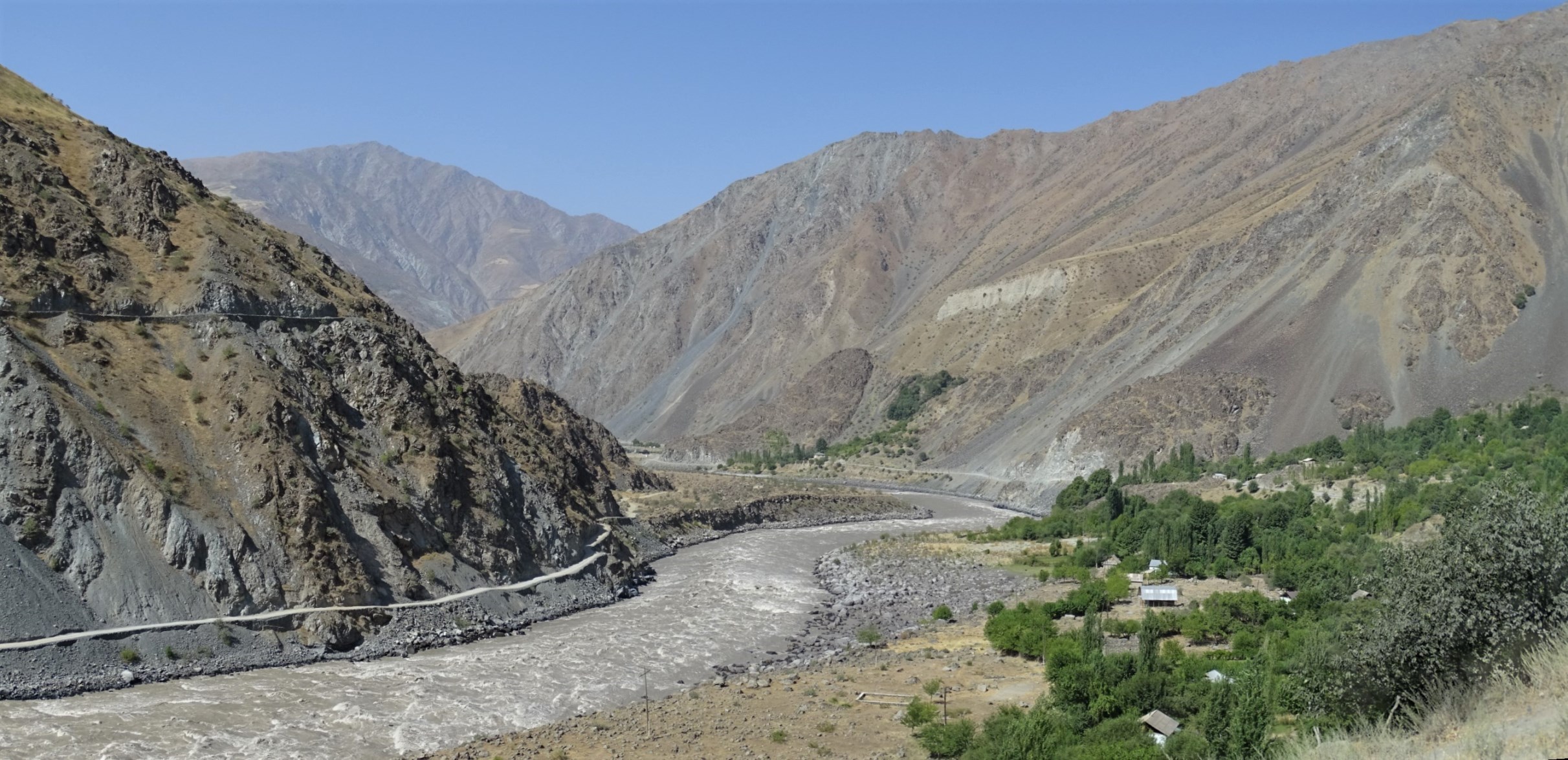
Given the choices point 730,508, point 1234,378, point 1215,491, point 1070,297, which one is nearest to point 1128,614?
Answer: point 1215,491

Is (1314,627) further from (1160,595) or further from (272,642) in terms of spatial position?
(272,642)

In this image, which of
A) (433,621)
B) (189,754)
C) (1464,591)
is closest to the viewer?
(1464,591)

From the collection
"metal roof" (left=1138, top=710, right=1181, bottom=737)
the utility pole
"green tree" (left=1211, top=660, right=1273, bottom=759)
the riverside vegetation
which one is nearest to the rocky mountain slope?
the riverside vegetation

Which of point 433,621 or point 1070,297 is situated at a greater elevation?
point 1070,297

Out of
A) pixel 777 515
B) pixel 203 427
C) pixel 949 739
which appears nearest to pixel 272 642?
pixel 203 427

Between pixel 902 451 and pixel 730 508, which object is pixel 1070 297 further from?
pixel 730 508

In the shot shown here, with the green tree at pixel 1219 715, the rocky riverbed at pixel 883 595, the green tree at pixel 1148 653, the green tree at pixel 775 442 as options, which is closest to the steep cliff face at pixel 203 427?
the rocky riverbed at pixel 883 595
